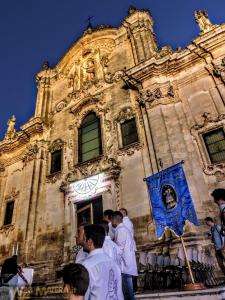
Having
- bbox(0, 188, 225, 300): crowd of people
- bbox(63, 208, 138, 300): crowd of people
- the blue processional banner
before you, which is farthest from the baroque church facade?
bbox(63, 208, 138, 300): crowd of people

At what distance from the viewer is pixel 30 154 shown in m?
15.9

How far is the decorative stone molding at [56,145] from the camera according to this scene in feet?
49.6

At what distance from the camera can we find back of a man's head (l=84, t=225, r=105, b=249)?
282 centimetres

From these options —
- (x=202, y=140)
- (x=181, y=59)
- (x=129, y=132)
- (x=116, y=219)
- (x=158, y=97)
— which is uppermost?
(x=181, y=59)

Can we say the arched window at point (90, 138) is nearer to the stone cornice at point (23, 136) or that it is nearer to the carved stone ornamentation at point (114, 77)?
the carved stone ornamentation at point (114, 77)

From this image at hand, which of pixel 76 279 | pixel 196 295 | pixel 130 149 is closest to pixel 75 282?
pixel 76 279

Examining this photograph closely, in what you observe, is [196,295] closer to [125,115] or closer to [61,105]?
[125,115]

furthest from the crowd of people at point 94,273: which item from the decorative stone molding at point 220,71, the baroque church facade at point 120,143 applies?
the decorative stone molding at point 220,71

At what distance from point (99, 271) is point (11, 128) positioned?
755 inches

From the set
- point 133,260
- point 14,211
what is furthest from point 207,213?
point 14,211

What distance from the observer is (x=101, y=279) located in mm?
2492

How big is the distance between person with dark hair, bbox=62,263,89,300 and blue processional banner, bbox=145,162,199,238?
5.12 metres

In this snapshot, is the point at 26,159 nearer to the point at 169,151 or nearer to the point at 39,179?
the point at 39,179

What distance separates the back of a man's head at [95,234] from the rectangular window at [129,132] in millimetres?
9459
